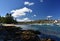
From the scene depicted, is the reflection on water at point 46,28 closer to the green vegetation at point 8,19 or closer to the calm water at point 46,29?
the calm water at point 46,29

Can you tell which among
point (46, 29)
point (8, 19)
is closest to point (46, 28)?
point (46, 29)

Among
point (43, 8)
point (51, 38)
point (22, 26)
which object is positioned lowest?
point (51, 38)

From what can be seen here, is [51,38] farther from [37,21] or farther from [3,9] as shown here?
[3,9]

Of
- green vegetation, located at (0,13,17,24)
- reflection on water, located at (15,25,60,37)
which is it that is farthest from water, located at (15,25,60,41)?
green vegetation, located at (0,13,17,24)

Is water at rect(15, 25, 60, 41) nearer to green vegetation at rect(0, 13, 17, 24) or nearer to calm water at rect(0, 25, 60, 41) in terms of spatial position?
calm water at rect(0, 25, 60, 41)

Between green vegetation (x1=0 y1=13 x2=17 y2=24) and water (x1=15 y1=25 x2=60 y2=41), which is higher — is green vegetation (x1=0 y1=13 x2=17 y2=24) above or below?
above

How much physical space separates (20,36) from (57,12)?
126 cm

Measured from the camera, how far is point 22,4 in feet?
18.9

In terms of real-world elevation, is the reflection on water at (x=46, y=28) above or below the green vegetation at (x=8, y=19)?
below

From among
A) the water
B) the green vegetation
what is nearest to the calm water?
the water

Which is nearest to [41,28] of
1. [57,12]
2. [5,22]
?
[57,12]

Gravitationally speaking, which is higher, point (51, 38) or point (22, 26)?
point (22, 26)

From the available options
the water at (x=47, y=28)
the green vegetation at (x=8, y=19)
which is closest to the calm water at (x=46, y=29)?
the water at (x=47, y=28)

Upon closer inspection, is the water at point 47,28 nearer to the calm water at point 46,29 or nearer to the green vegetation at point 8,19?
the calm water at point 46,29
